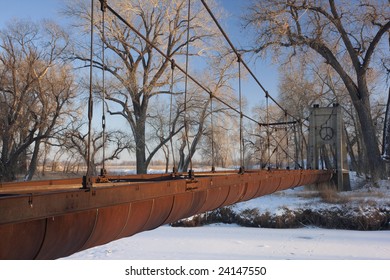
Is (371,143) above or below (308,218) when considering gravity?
above

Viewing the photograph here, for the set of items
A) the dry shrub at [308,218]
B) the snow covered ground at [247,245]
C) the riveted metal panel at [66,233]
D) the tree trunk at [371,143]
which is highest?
the tree trunk at [371,143]

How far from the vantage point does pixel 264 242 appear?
1314cm

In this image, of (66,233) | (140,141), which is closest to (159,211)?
(66,233)

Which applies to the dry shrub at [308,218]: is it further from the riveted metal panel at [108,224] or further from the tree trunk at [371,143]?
the riveted metal panel at [108,224]

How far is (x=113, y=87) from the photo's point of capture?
60.4 ft

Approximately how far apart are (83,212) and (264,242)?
37.5ft

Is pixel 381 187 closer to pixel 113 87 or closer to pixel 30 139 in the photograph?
pixel 113 87

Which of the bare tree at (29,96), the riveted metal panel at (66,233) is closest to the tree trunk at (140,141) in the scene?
the bare tree at (29,96)

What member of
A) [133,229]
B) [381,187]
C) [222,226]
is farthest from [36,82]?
[133,229]

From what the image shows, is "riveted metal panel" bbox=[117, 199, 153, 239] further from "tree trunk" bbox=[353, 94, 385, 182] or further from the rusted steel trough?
"tree trunk" bbox=[353, 94, 385, 182]

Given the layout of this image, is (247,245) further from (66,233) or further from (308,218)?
(66,233)

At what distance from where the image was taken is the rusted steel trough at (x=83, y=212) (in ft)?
6.71

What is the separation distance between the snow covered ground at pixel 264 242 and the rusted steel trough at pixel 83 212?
7585 mm

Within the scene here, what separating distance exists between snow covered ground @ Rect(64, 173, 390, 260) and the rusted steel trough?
24.9 ft
